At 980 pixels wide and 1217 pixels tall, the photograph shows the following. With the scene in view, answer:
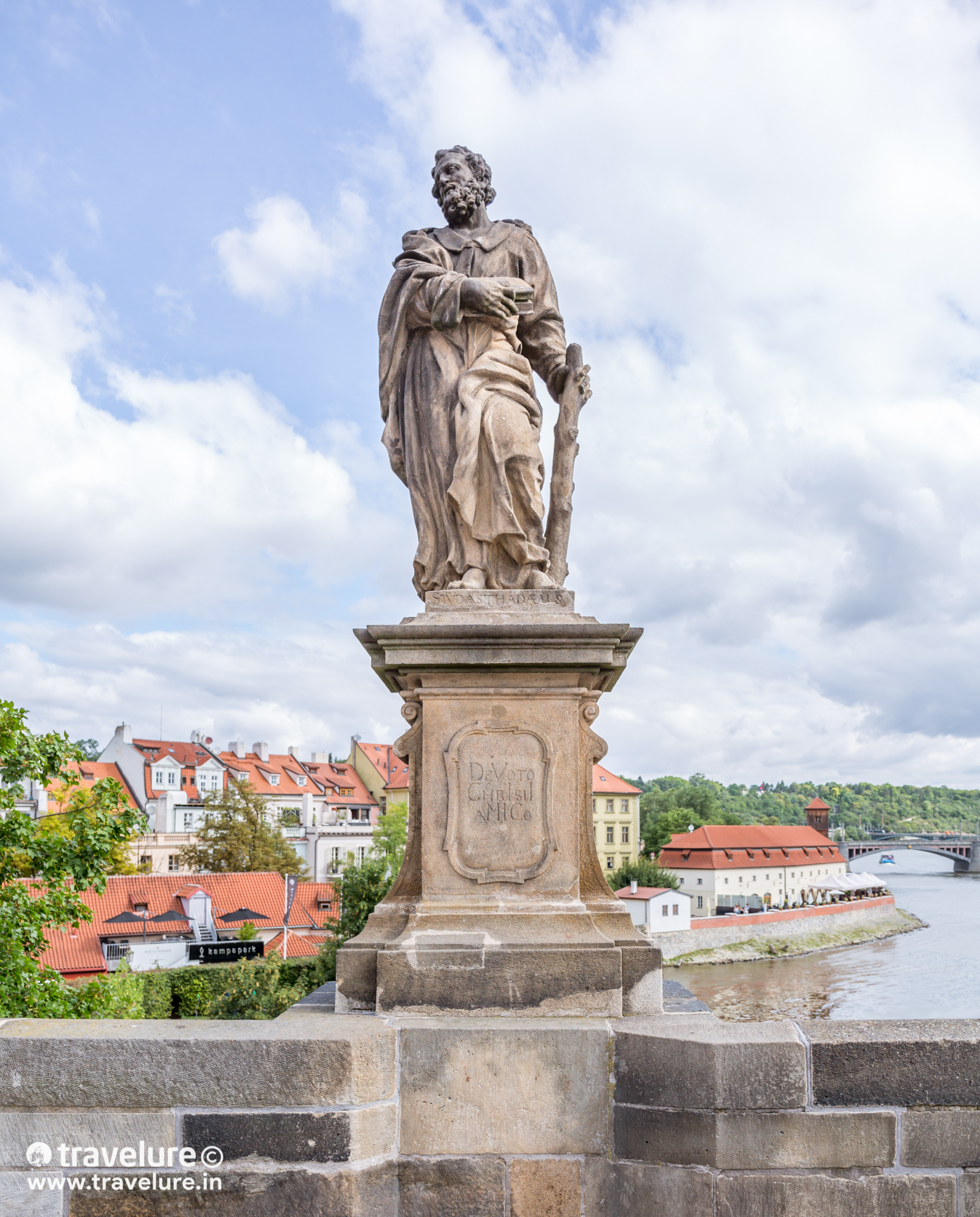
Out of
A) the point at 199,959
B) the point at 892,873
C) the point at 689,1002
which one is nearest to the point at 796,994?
the point at 199,959

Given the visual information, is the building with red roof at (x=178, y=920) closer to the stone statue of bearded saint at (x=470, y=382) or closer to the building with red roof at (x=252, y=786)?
the building with red roof at (x=252, y=786)

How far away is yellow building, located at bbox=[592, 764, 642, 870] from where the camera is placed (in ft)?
213

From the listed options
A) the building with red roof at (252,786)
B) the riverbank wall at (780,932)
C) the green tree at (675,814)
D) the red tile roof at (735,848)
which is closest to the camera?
the riverbank wall at (780,932)

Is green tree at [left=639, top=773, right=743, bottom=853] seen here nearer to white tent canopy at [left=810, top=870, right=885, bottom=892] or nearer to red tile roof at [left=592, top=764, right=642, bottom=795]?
red tile roof at [left=592, top=764, right=642, bottom=795]

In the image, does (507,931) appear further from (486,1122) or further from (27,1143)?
(27,1143)

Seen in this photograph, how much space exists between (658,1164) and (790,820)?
483 ft

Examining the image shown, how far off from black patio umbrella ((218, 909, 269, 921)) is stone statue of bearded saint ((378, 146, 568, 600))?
3464 centimetres

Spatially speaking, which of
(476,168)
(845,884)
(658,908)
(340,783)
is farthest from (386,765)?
(476,168)

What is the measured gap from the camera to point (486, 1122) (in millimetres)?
3232

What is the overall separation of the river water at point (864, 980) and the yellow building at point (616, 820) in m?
16.5

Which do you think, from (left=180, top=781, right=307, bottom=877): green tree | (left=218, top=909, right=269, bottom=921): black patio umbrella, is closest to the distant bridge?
(left=180, top=781, right=307, bottom=877): green tree

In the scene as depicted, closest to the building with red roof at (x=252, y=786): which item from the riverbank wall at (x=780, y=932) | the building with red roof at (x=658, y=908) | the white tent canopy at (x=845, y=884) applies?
the building with red roof at (x=658, y=908)

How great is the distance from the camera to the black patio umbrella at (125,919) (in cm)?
3250

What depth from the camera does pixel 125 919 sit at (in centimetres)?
3275
